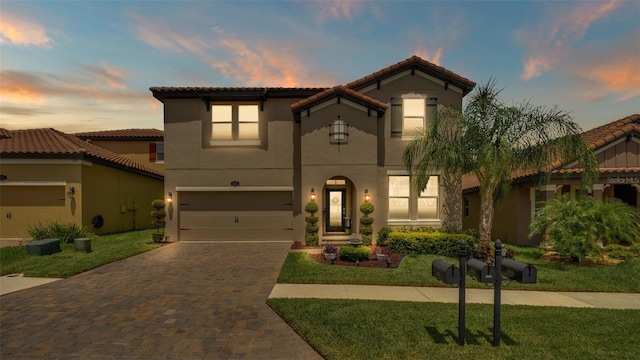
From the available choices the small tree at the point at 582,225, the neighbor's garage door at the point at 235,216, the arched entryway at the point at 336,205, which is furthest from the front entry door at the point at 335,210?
the small tree at the point at 582,225

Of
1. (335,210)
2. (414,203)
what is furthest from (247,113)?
(414,203)

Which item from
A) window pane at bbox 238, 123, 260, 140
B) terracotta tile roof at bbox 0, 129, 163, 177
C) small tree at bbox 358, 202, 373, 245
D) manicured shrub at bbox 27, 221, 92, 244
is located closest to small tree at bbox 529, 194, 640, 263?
small tree at bbox 358, 202, 373, 245

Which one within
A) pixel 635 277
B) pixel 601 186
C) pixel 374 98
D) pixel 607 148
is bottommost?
pixel 635 277

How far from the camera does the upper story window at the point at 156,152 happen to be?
23938mm

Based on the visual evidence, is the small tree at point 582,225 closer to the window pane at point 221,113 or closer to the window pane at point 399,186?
the window pane at point 399,186

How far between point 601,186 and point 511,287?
965 cm

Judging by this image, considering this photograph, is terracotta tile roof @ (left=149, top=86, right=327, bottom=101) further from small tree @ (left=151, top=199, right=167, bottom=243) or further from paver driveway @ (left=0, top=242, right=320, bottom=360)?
paver driveway @ (left=0, top=242, right=320, bottom=360)

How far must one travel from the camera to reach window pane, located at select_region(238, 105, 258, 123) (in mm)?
15617

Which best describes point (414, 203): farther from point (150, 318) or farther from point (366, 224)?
point (150, 318)

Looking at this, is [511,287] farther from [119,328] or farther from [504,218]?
[504,218]

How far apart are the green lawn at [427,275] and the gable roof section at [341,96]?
6980mm

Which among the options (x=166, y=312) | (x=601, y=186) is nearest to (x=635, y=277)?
(x=601, y=186)

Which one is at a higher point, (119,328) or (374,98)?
(374,98)

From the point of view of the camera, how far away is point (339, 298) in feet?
22.7
